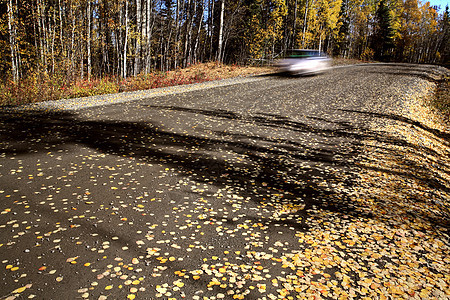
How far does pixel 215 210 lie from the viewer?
15.5ft

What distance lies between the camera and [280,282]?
3.24 meters

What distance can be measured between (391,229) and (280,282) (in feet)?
7.62

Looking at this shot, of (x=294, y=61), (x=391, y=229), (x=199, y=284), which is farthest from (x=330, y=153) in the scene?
(x=294, y=61)

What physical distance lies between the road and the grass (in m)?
3.04

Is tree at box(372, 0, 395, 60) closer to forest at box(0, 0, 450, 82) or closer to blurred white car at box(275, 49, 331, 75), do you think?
forest at box(0, 0, 450, 82)

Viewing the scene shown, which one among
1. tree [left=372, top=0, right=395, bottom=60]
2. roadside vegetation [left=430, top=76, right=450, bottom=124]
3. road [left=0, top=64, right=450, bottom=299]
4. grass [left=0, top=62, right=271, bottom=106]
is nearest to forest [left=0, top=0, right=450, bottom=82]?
tree [left=372, top=0, right=395, bottom=60]

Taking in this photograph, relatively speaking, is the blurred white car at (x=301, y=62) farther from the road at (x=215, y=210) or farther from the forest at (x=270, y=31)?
the road at (x=215, y=210)

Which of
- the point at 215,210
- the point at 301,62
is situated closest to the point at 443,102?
the point at 301,62

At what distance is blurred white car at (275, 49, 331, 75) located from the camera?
21.8 m

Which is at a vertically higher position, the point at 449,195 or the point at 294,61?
the point at 294,61

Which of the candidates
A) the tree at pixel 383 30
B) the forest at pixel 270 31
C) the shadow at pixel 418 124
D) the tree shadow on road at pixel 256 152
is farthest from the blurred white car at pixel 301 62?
the tree at pixel 383 30

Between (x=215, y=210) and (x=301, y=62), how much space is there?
19.8 metres

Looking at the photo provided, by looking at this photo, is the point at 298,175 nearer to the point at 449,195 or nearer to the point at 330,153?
the point at 330,153

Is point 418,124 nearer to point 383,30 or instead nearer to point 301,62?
point 301,62
